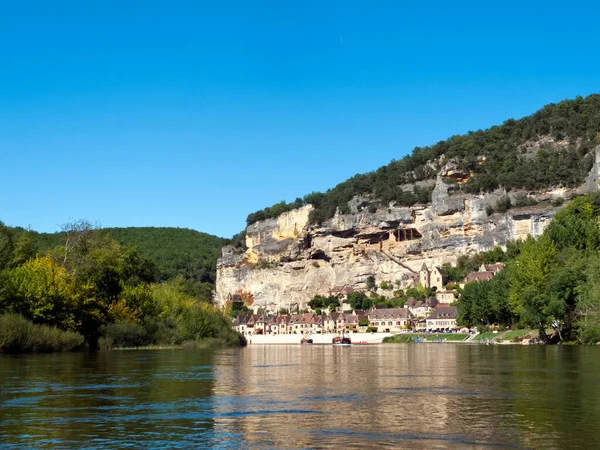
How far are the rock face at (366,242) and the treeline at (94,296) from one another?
79.8 m

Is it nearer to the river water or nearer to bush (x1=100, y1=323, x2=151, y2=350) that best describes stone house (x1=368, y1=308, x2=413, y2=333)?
bush (x1=100, y1=323, x2=151, y2=350)

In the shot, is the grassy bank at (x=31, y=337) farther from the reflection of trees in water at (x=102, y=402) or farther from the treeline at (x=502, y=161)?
the treeline at (x=502, y=161)

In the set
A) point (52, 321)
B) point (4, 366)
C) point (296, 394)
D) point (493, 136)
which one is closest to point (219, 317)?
point (52, 321)

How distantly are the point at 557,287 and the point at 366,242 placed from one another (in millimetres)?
107250

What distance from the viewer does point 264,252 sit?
187 m

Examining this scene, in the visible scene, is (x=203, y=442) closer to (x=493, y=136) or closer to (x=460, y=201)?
(x=460, y=201)

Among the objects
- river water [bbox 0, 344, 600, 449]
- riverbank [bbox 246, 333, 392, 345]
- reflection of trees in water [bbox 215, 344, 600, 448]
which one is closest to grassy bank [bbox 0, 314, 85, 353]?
river water [bbox 0, 344, 600, 449]

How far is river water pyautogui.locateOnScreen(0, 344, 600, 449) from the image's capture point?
14133 mm

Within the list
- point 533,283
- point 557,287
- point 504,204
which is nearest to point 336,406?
point 557,287

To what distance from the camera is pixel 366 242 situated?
16500 centimetres

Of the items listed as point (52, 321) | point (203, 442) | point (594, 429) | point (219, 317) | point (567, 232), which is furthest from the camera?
point (219, 317)

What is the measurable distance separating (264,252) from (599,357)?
5912 inches

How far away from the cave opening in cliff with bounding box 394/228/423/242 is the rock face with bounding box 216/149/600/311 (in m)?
0.23

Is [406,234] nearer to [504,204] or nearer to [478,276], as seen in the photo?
[504,204]
